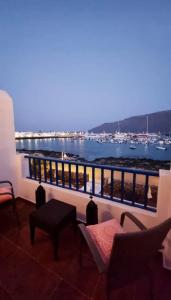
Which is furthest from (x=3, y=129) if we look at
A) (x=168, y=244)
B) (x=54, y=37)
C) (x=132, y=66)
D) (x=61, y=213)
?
(x=132, y=66)

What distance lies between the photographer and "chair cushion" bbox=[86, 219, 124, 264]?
1327mm

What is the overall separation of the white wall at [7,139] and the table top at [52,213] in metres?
1.57

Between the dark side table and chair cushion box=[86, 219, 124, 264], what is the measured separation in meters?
0.44

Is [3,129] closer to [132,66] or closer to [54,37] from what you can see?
[54,37]

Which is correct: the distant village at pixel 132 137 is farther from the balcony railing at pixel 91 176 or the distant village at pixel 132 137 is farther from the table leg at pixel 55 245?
the table leg at pixel 55 245

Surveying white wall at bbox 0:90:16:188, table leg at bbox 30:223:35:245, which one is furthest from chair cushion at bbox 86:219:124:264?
white wall at bbox 0:90:16:188

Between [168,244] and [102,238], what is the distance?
87 centimetres

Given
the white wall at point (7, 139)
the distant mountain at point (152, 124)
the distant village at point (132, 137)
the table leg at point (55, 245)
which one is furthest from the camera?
the distant village at point (132, 137)

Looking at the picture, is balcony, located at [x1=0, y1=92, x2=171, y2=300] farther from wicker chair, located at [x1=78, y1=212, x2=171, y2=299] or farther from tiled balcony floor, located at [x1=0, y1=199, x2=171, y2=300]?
wicker chair, located at [x1=78, y1=212, x2=171, y2=299]

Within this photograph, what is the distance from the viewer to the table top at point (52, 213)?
1.82m

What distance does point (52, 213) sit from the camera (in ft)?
6.47

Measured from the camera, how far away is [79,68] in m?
37.4

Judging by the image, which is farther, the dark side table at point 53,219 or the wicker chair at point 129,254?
the dark side table at point 53,219

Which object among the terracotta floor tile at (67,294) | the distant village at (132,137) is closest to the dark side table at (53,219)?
the terracotta floor tile at (67,294)
